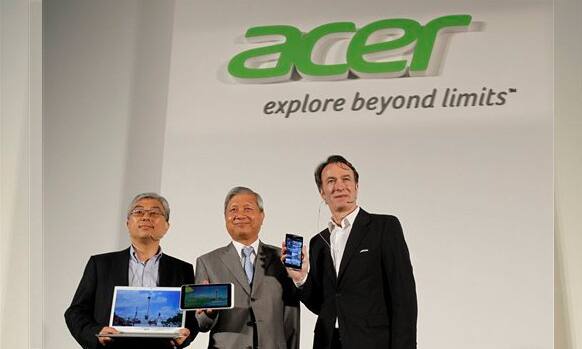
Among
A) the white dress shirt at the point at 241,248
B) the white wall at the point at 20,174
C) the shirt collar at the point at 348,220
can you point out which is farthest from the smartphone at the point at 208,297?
the white wall at the point at 20,174

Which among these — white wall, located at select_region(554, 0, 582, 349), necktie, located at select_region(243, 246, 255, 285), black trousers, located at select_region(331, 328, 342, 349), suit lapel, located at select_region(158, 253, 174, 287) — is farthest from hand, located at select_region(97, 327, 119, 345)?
white wall, located at select_region(554, 0, 582, 349)

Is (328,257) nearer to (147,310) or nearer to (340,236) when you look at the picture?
(340,236)

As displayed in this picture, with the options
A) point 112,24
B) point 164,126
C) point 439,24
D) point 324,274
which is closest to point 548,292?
point 324,274

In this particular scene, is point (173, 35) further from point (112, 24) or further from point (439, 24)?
point (439, 24)

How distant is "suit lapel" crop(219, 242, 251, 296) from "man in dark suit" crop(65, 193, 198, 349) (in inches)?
9.1

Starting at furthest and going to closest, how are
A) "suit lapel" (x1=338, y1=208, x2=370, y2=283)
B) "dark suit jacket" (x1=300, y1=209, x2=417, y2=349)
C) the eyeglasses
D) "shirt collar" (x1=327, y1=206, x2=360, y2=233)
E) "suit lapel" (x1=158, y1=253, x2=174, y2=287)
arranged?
the eyeglasses < "suit lapel" (x1=158, y1=253, x2=174, y2=287) < "shirt collar" (x1=327, y1=206, x2=360, y2=233) < "suit lapel" (x1=338, y1=208, x2=370, y2=283) < "dark suit jacket" (x1=300, y1=209, x2=417, y2=349)

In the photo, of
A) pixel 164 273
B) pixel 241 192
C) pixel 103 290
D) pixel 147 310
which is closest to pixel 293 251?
pixel 241 192

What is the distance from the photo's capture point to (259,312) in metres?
5.48

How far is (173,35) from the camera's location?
5.96m

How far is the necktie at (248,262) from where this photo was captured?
5562 millimetres

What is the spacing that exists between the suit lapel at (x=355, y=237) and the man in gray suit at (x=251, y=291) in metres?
0.34

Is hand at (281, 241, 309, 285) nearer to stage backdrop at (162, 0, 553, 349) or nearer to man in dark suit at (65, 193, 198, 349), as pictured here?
stage backdrop at (162, 0, 553, 349)

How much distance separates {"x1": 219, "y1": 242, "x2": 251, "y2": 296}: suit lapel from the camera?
5.53m

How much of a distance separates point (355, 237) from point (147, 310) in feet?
4.18
